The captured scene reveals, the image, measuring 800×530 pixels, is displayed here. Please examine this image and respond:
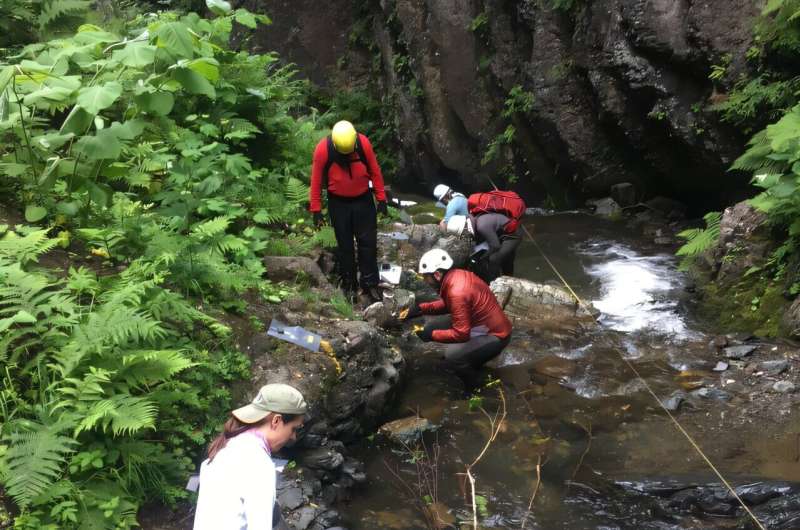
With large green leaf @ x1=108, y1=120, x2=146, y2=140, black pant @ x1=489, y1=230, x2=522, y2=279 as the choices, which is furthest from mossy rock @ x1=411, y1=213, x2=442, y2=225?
large green leaf @ x1=108, y1=120, x2=146, y2=140

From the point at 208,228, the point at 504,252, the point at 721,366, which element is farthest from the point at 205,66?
the point at 721,366

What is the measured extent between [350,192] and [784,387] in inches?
206

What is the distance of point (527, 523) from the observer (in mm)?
5051

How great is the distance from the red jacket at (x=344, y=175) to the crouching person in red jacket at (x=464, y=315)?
1.20 metres

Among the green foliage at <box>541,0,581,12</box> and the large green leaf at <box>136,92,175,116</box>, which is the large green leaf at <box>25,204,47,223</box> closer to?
the large green leaf at <box>136,92,175,116</box>

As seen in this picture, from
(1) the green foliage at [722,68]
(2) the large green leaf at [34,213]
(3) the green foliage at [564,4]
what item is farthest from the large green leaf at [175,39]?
(3) the green foliage at [564,4]

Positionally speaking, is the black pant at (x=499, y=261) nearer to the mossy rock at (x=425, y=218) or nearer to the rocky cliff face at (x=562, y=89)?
the mossy rock at (x=425, y=218)

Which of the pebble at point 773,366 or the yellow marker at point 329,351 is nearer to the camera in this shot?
the yellow marker at point 329,351

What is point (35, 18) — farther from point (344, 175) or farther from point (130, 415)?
point (130, 415)

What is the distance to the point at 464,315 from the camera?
7070 millimetres

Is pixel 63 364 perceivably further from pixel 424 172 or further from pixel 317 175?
pixel 424 172

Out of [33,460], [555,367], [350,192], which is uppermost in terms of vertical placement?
[350,192]

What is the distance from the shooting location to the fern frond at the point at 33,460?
11.9 ft

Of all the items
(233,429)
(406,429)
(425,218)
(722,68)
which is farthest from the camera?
(425,218)
